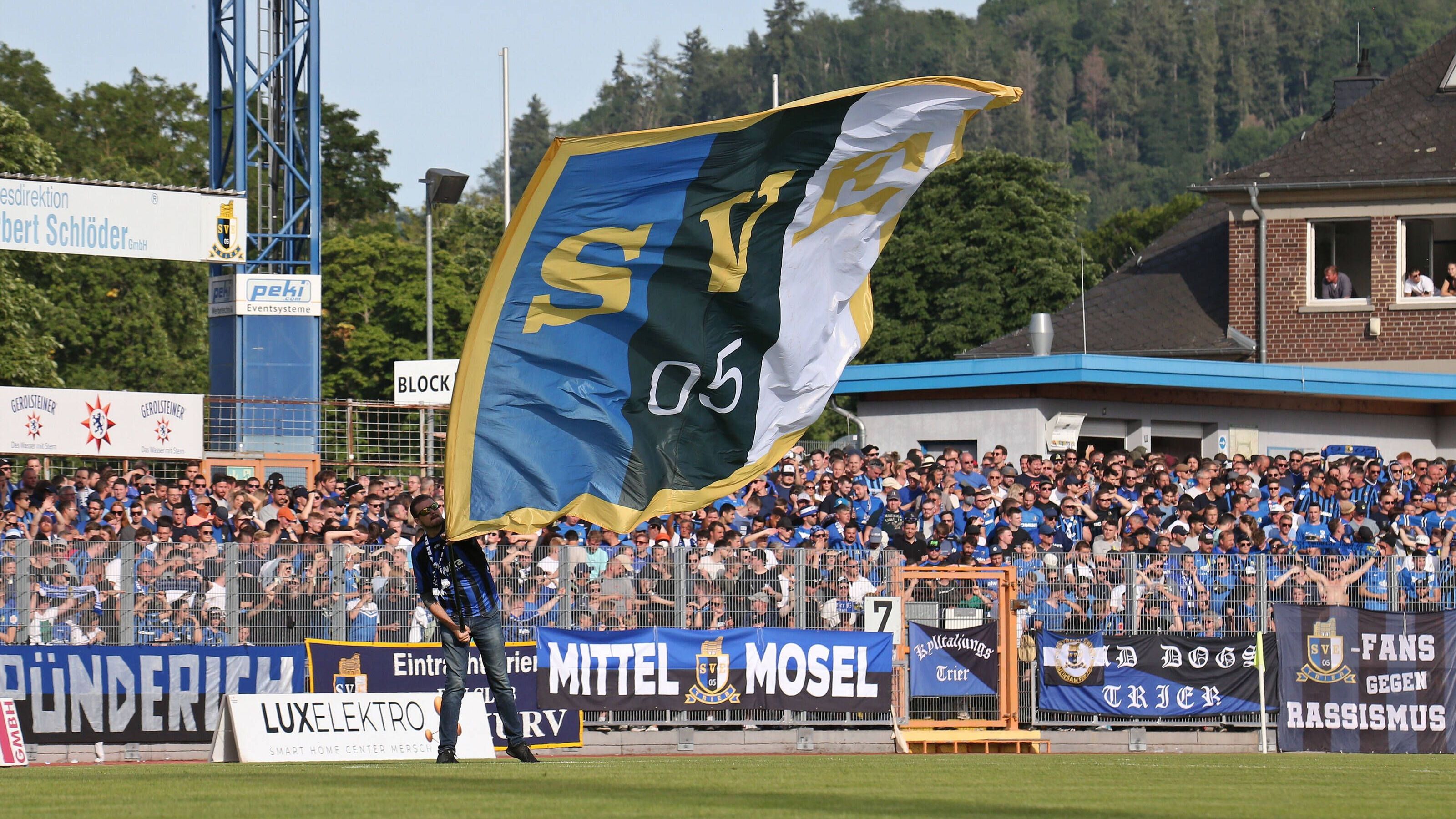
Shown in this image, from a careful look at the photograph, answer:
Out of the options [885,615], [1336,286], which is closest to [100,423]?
[885,615]

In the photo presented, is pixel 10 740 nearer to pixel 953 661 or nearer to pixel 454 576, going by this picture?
pixel 454 576

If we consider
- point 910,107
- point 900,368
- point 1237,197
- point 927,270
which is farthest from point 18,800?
point 927,270

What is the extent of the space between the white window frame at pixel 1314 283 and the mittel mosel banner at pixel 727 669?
822 inches

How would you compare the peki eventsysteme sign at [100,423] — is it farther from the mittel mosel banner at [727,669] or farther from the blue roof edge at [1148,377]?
the blue roof edge at [1148,377]

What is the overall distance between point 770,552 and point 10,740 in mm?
7413

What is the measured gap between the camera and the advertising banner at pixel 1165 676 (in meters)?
20.3

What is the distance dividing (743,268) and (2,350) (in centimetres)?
4413

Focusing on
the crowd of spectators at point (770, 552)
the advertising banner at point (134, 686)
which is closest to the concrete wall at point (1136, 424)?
the crowd of spectators at point (770, 552)

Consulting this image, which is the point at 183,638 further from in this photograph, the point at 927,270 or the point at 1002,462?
the point at 927,270

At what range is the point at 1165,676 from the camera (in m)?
20.5

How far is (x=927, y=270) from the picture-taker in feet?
248

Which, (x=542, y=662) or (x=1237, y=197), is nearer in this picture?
(x=542, y=662)

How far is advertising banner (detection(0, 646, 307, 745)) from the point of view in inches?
663

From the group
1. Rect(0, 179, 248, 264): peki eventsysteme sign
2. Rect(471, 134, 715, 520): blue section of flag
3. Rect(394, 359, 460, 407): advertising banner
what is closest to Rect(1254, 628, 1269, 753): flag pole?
Rect(471, 134, 715, 520): blue section of flag
